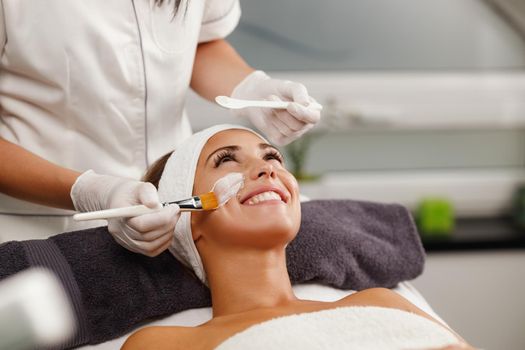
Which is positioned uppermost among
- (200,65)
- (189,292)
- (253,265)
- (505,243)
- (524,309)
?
(200,65)

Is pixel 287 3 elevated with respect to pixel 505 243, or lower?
elevated

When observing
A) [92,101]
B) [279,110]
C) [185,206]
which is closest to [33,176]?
[92,101]

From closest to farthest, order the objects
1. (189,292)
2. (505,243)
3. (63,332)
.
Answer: (63,332) → (189,292) → (505,243)

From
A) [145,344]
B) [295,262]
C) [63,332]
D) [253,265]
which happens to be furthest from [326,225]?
[63,332]

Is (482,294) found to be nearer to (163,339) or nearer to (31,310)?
(163,339)

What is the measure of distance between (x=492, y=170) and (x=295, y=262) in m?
1.63

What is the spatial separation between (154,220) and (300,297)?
47cm

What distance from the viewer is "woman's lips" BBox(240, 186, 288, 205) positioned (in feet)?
4.82

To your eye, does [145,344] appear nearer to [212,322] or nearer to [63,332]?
[212,322]

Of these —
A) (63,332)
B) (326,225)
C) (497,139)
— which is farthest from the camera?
(497,139)

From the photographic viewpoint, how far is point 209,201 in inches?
57.0

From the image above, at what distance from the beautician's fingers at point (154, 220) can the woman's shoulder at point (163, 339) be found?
189 mm

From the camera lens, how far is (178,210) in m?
1.40

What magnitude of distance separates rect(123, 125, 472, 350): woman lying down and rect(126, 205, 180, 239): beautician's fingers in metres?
0.12
